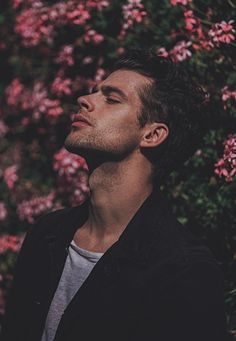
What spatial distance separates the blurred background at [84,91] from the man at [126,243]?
45 cm

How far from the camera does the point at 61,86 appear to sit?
502 centimetres

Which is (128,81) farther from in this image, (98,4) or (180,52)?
(98,4)

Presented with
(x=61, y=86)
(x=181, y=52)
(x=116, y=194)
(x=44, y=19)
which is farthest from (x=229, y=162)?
(x=44, y=19)

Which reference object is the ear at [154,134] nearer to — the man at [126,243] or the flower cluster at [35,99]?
the man at [126,243]

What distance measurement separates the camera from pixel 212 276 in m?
2.68

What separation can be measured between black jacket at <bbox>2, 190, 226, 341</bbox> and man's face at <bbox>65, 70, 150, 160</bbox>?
0.37 meters

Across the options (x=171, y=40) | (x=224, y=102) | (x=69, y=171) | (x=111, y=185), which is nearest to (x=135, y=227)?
(x=111, y=185)

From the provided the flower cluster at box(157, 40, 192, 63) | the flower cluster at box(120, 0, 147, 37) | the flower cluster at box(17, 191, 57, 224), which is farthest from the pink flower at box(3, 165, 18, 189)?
the flower cluster at box(157, 40, 192, 63)

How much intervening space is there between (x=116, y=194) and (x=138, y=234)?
0.36 meters

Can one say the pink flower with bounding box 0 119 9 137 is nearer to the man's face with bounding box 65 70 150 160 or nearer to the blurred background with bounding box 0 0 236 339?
the blurred background with bounding box 0 0 236 339

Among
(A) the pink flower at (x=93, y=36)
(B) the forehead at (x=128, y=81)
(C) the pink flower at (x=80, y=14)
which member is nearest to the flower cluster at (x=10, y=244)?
(A) the pink flower at (x=93, y=36)

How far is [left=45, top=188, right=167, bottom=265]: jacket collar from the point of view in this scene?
2857 mm

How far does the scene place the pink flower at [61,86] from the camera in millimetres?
5004

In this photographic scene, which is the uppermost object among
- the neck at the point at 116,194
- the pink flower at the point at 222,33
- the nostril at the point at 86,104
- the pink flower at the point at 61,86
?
the pink flower at the point at 222,33
